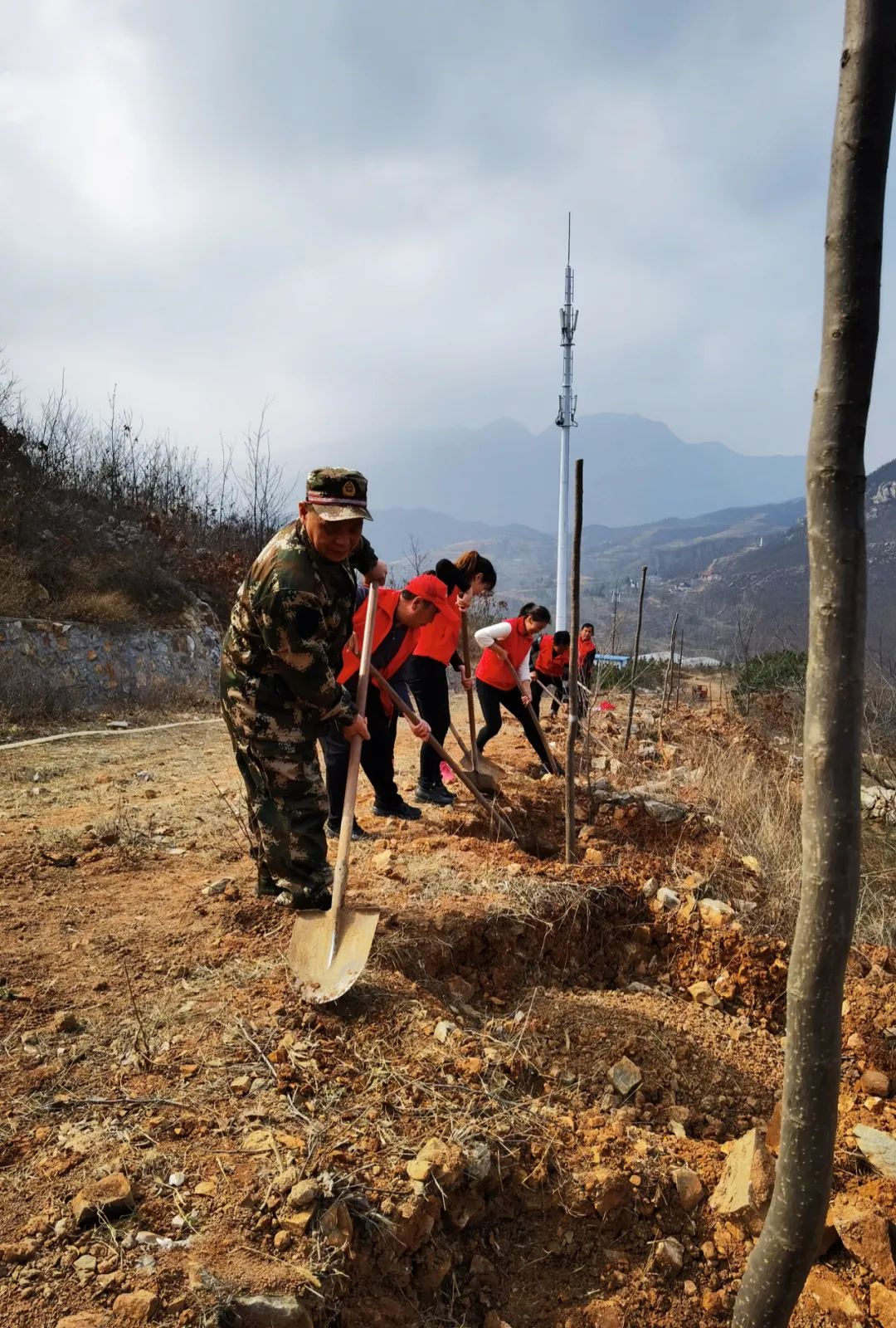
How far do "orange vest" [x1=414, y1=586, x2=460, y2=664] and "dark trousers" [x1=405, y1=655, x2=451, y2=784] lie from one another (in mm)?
38

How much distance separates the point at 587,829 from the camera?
447 centimetres

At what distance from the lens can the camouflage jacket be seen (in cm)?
254

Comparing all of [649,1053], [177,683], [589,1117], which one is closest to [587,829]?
[649,1053]

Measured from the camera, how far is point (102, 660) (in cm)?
955

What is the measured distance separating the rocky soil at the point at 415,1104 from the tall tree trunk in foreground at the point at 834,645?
0.87 meters

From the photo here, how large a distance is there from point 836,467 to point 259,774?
7.35 feet

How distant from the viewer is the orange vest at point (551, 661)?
7414mm

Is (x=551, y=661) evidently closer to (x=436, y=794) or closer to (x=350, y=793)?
(x=436, y=794)

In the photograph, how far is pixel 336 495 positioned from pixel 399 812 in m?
2.41

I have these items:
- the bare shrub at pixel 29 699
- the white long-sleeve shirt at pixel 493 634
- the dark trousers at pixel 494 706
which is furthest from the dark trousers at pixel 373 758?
the bare shrub at pixel 29 699

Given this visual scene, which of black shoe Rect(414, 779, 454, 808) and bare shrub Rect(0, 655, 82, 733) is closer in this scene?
black shoe Rect(414, 779, 454, 808)

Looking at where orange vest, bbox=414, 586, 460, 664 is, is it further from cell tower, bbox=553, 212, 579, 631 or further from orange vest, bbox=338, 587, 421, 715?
cell tower, bbox=553, 212, 579, 631

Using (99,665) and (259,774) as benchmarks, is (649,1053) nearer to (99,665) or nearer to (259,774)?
(259,774)

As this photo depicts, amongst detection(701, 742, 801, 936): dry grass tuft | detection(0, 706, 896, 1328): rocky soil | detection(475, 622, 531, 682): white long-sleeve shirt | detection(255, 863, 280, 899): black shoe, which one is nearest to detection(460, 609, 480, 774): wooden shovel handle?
detection(475, 622, 531, 682): white long-sleeve shirt
